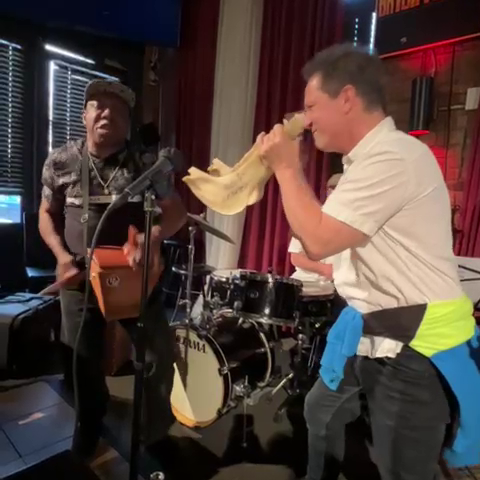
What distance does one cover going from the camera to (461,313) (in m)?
1.12

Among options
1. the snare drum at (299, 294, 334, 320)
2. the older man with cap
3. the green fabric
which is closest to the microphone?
the older man with cap

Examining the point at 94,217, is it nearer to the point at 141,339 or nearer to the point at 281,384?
the point at 141,339

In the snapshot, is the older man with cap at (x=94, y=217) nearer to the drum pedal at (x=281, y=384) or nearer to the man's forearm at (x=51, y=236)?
the man's forearm at (x=51, y=236)

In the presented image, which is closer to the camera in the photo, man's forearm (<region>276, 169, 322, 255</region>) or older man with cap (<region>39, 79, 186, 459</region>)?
man's forearm (<region>276, 169, 322, 255</region>)

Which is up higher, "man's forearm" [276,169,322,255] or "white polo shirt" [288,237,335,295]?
"man's forearm" [276,169,322,255]

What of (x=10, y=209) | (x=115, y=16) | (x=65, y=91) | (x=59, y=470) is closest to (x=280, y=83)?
(x=115, y=16)

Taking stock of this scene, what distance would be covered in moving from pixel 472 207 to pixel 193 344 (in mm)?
1761

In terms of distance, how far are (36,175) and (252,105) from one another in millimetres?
1773

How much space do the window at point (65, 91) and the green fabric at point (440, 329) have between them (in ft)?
11.5

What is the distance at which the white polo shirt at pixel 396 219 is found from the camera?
1.01 m

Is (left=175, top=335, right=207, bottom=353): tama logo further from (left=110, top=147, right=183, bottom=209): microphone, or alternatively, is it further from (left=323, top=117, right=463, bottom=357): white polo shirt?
(left=323, top=117, right=463, bottom=357): white polo shirt

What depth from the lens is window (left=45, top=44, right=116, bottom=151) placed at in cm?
383

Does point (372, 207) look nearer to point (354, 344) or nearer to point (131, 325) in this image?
point (354, 344)

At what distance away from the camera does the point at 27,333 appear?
2668mm
